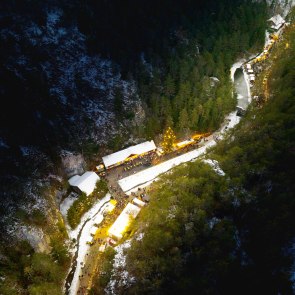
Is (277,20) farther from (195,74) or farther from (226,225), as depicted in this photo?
(226,225)

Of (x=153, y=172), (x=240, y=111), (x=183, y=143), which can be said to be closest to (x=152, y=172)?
(x=153, y=172)

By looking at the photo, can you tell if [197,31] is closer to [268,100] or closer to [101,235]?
[268,100]

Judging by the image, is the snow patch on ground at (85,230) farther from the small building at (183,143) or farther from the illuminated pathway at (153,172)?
the small building at (183,143)

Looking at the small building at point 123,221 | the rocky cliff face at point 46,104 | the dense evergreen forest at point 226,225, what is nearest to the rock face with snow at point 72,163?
the rocky cliff face at point 46,104

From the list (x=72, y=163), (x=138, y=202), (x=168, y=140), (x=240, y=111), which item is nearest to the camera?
(x=138, y=202)

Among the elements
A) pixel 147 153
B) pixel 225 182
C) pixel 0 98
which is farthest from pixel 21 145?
pixel 225 182

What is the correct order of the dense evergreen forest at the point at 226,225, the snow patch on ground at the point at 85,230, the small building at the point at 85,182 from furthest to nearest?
the small building at the point at 85,182 < the snow patch on ground at the point at 85,230 < the dense evergreen forest at the point at 226,225

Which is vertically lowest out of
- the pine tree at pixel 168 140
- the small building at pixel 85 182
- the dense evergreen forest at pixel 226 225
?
the dense evergreen forest at pixel 226 225
